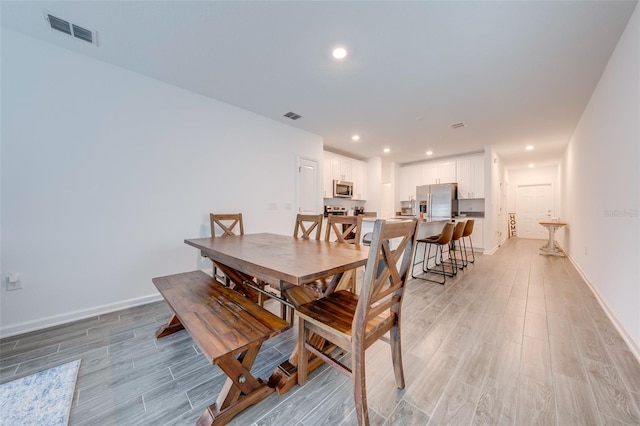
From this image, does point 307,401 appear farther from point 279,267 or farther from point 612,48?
point 612,48

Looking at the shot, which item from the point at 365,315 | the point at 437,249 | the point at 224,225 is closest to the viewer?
the point at 365,315

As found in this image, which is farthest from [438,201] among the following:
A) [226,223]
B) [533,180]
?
[226,223]

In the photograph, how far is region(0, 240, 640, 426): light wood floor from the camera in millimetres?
1230

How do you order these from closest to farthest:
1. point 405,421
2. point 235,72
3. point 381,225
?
point 381,225 < point 405,421 < point 235,72

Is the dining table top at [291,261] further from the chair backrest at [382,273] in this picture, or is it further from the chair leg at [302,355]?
the chair leg at [302,355]

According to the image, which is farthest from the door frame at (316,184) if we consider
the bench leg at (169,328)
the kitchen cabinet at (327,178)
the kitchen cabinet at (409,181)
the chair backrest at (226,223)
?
the kitchen cabinet at (409,181)

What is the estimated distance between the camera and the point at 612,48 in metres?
2.13

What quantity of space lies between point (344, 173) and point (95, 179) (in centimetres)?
449

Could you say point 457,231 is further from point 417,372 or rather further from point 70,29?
point 70,29

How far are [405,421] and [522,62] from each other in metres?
3.22

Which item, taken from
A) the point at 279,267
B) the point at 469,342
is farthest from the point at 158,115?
the point at 469,342

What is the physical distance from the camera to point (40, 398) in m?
1.32

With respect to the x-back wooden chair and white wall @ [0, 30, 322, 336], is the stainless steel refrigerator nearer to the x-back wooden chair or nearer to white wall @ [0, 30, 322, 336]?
the x-back wooden chair

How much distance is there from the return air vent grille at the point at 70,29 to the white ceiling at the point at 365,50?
6 cm
